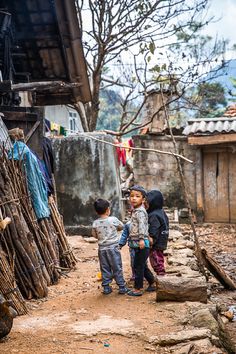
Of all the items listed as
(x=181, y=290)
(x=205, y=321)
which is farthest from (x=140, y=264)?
(x=205, y=321)

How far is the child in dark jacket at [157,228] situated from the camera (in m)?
5.75

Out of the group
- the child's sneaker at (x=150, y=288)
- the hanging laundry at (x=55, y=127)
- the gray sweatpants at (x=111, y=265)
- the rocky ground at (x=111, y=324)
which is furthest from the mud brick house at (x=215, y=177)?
the gray sweatpants at (x=111, y=265)

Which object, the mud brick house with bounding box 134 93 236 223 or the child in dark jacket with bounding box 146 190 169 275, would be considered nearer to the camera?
the child in dark jacket with bounding box 146 190 169 275

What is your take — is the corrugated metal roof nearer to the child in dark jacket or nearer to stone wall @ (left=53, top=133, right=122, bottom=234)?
stone wall @ (left=53, top=133, right=122, bottom=234)

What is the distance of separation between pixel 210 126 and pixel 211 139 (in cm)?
53

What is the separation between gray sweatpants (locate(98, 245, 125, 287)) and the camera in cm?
547

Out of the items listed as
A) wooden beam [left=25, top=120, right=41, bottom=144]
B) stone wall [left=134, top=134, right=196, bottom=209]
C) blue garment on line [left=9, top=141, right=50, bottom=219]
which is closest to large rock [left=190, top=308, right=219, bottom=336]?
blue garment on line [left=9, top=141, right=50, bottom=219]

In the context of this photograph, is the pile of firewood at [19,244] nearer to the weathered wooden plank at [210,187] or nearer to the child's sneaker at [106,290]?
the child's sneaker at [106,290]

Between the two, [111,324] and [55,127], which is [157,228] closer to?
[111,324]

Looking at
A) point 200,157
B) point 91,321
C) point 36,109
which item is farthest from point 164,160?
point 91,321

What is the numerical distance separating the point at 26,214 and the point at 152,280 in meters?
1.66

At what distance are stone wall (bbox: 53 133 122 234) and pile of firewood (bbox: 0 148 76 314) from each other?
3.92 metres

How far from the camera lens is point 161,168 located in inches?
520

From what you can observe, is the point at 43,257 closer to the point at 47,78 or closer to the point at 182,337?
the point at 182,337
